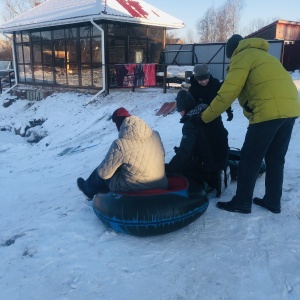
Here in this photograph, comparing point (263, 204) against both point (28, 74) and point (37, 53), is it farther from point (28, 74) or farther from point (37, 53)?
point (28, 74)

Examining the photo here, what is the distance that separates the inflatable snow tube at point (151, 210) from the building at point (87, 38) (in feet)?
33.4

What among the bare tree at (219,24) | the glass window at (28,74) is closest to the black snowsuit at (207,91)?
the glass window at (28,74)

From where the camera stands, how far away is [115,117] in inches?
135

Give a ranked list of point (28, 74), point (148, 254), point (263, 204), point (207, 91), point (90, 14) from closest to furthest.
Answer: point (148, 254) < point (263, 204) < point (207, 91) < point (90, 14) < point (28, 74)

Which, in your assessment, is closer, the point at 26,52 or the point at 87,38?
the point at 87,38

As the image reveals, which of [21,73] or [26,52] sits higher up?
[26,52]

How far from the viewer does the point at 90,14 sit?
40.7 ft

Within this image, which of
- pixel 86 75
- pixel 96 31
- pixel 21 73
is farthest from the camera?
pixel 21 73

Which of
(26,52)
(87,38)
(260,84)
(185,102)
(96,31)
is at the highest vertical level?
(96,31)

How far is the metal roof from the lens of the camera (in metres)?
12.7

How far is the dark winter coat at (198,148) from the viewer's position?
3.51 m

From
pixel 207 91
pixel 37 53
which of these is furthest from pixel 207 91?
pixel 37 53

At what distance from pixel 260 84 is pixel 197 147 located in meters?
0.97

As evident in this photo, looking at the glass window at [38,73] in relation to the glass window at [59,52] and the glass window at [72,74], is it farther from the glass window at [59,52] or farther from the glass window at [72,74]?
the glass window at [72,74]
